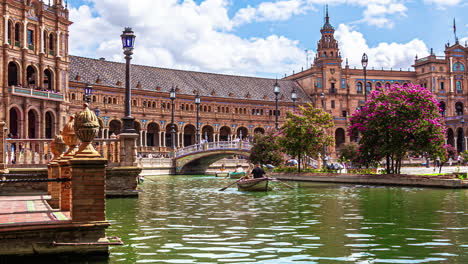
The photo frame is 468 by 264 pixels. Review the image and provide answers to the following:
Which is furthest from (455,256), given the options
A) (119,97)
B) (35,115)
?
(119,97)

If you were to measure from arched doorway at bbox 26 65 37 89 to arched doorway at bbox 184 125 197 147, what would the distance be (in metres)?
35.9

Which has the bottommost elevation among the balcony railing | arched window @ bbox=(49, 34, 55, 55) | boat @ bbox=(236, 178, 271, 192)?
boat @ bbox=(236, 178, 271, 192)

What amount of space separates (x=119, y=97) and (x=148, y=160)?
71.7 feet

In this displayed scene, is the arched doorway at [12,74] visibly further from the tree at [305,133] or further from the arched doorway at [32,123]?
the tree at [305,133]

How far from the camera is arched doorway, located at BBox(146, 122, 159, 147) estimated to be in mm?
85375

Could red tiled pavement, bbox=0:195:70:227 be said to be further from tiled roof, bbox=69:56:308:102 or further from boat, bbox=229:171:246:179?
tiled roof, bbox=69:56:308:102

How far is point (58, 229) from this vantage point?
9633mm

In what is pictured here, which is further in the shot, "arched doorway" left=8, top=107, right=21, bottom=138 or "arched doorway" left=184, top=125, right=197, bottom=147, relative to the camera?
"arched doorway" left=184, top=125, right=197, bottom=147

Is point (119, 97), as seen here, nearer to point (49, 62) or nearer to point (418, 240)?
point (49, 62)

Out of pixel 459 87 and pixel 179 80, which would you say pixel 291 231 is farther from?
pixel 459 87

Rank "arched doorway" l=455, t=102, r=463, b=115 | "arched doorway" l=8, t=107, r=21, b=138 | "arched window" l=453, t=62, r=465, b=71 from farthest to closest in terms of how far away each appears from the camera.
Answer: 1. "arched doorway" l=455, t=102, r=463, b=115
2. "arched window" l=453, t=62, r=465, b=71
3. "arched doorway" l=8, t=107, r=21, b=138

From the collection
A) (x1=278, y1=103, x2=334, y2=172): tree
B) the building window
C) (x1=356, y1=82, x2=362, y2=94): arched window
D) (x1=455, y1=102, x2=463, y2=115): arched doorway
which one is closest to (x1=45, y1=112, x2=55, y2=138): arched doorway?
the building window

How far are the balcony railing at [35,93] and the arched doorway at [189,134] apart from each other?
35.2 meters

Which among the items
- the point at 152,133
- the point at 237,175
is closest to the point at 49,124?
the point at 237,175
